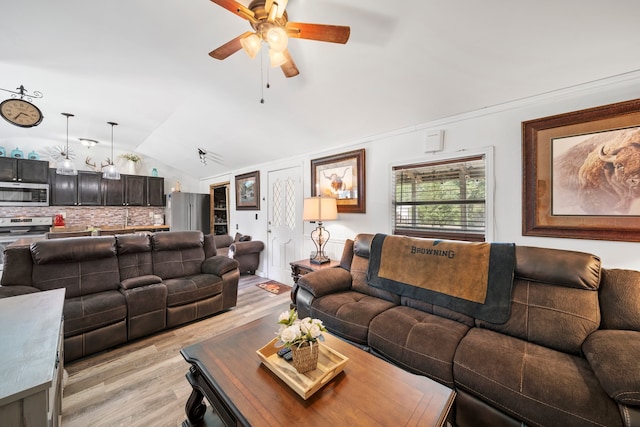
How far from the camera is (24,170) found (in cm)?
490

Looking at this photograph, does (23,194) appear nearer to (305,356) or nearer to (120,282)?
(120,282)

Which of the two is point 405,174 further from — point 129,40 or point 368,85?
point 129,40

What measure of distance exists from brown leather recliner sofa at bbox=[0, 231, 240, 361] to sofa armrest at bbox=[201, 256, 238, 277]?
0.04ft

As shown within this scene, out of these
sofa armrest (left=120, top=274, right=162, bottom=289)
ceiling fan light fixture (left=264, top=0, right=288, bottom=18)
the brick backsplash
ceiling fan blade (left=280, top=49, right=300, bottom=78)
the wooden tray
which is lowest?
the wooden tray

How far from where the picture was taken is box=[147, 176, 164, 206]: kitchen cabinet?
6.52 metres

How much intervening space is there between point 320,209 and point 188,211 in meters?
4.58

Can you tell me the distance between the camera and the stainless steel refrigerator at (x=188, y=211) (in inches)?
239

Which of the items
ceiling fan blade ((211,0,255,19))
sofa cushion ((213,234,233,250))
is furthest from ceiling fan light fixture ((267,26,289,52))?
sofa cushion ((213,234,233,250))

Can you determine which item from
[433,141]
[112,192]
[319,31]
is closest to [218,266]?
[319,31]

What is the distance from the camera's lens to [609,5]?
55.2 inches

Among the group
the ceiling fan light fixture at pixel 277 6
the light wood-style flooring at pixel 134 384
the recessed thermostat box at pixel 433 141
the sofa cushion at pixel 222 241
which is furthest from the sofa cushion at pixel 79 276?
the recessed thermostat box at pixel 433 141

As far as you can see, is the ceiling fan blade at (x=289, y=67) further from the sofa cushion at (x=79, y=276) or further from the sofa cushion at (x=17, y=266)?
the sofa cushion at (x=17, y=266)

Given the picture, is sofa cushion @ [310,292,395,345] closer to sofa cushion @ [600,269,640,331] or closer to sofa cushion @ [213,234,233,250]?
sofa cushion @ [600,269,640,331]

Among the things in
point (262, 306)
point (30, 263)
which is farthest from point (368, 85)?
point (30, 263)
